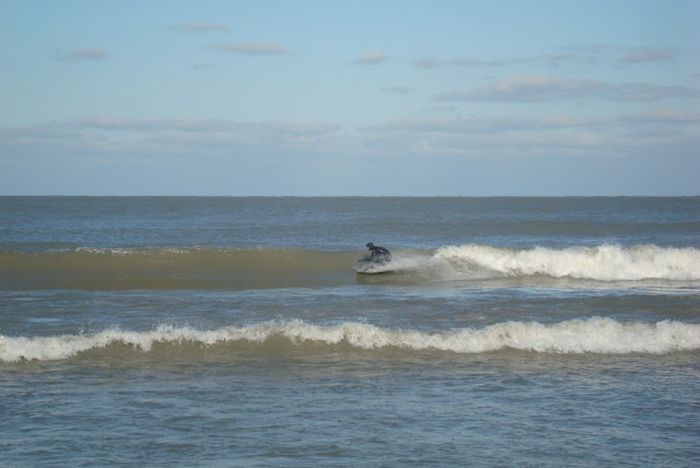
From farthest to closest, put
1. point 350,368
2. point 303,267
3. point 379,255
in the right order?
point 303,267, point 379,255, point 350,368

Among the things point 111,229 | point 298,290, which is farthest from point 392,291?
point 111,229

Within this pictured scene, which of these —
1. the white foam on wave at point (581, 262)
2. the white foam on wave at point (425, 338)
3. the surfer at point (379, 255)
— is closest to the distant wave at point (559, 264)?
the white foam on wave at point (581, 262)

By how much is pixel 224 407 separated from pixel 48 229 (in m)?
44.7

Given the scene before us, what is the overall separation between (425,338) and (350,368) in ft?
7.37

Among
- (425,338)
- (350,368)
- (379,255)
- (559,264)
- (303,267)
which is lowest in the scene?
(350,368)

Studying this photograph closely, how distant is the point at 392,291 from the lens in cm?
2389

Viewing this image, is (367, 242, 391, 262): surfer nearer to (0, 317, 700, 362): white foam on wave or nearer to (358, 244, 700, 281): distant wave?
(358, 244, 700, 281): distant wave

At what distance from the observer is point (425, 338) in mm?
15055

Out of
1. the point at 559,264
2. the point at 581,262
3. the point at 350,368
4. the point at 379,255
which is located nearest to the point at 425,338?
the point at 350,368

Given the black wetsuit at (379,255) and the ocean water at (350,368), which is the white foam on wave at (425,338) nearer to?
the ocean water at (350,368)

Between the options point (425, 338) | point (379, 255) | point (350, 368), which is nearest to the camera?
point (350, 368)

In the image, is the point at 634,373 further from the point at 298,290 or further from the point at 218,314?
the point at 298,290

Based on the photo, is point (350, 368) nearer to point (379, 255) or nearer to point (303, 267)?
point (379, 255)

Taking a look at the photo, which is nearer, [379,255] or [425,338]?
[425,338]
